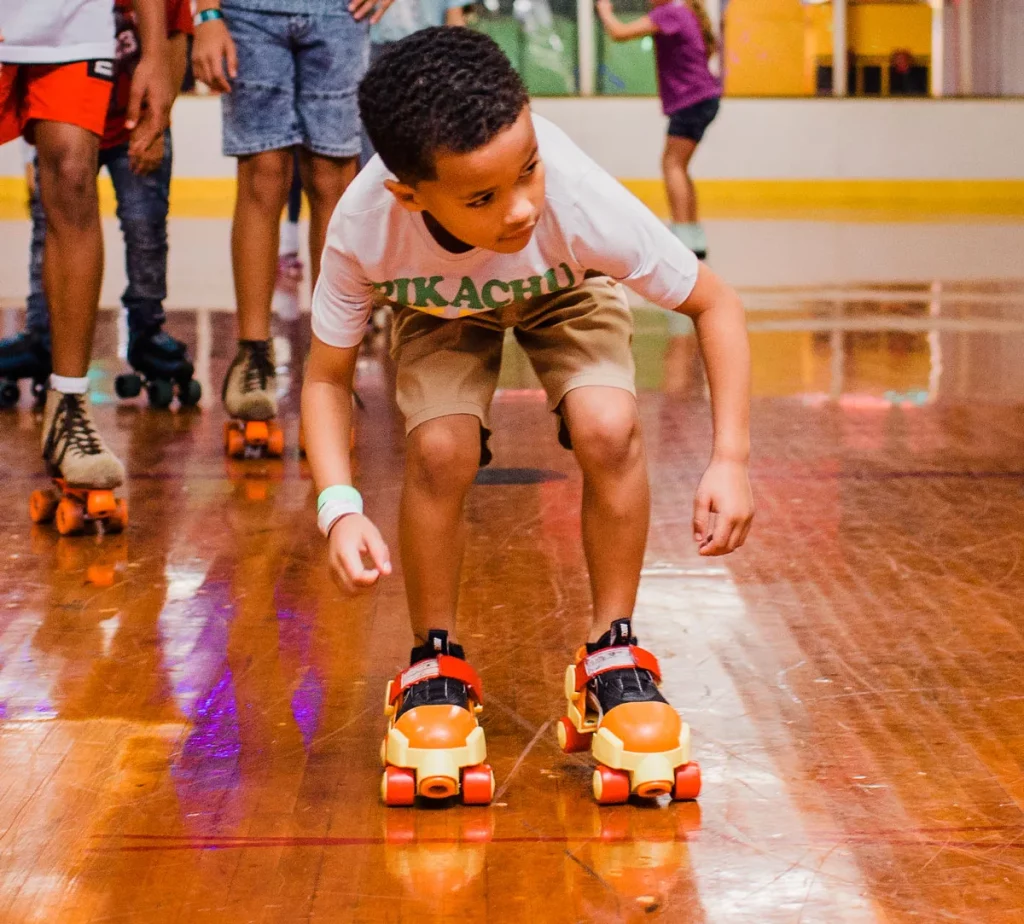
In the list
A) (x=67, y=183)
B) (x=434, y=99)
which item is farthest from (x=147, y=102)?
(x=434, y=99)

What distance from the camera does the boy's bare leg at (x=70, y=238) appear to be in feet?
9.05

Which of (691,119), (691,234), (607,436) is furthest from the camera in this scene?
(691,119)

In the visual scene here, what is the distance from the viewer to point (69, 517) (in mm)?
2738

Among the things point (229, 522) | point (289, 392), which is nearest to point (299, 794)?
point (229, 522)

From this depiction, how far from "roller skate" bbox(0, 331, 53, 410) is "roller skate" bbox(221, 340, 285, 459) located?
794 mm

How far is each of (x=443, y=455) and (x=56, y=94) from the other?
4.47 ft

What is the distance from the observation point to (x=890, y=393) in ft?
13.4

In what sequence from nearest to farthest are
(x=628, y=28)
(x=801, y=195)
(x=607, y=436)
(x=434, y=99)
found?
(x=434, y=99)
(x=607, y=436)
(x=628, y=28)
(x=801, y=195)

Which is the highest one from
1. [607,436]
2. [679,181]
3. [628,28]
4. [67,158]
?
[628,28]

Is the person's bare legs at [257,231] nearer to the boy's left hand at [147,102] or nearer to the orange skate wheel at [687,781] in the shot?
the boy's left hand at [147,102]

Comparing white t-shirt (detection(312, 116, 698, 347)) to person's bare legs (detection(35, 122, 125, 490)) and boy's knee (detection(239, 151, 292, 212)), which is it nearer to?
person's bare legs (detection(35, 122, 125, 490))

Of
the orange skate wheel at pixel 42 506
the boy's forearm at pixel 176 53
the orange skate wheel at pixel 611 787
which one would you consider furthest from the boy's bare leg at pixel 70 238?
the orange skate wheel at pixel 611 787

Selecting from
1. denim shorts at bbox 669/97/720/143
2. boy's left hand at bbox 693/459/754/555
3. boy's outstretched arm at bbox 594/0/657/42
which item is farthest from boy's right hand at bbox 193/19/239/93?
boy's outstretched arm at bbox 594/0/657/42

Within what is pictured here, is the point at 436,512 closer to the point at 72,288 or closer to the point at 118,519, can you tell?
the point at 118,519
